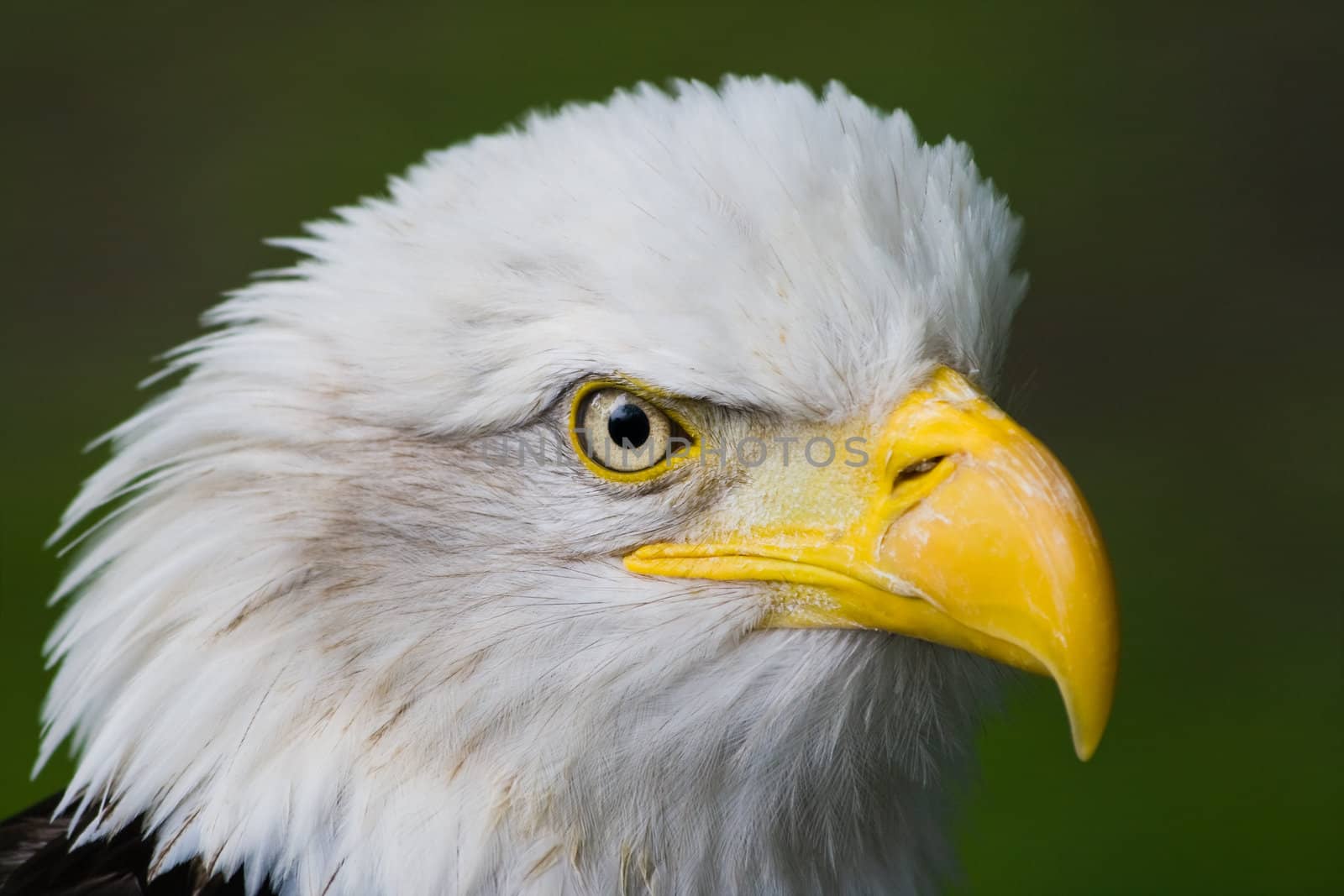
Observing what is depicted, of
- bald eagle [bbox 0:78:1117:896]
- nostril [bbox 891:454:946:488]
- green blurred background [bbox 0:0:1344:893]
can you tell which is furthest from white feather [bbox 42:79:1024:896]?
green blurred background [bbox 0:0:1344:893]

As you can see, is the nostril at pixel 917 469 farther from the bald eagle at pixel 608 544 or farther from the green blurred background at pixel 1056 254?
the green blurred background at pixel 1056 254

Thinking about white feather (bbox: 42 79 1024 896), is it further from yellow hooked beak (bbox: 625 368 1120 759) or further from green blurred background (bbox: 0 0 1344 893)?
green blurred background (bbox: 0 0 1344 893)

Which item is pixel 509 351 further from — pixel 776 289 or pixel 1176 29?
pixel 1176 29

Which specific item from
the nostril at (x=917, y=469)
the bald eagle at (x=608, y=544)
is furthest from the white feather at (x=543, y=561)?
the nostril at (x=917, y=469)

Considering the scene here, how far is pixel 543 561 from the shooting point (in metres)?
2.20

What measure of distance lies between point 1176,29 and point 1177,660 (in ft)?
16.4

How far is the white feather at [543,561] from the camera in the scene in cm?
210

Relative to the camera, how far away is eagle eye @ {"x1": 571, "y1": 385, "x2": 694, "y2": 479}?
2.14 meters

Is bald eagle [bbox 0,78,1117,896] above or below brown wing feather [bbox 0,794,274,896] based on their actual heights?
above

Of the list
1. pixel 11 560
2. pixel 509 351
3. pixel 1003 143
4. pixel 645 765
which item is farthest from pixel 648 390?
pixel 1003 143

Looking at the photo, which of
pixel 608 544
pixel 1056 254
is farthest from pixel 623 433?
pixel 1056 254

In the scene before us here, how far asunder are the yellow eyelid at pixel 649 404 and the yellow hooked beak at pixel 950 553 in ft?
0.39

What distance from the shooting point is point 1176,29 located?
9.79 metres

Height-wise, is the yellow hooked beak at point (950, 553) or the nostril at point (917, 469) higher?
the nostril at point (917, 469)
